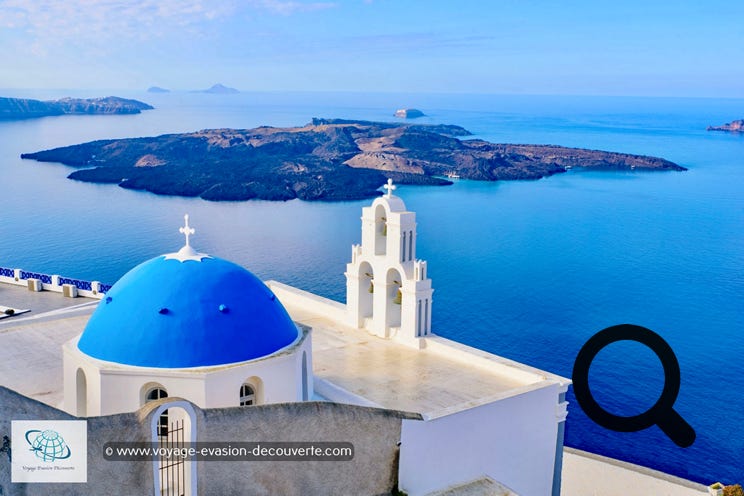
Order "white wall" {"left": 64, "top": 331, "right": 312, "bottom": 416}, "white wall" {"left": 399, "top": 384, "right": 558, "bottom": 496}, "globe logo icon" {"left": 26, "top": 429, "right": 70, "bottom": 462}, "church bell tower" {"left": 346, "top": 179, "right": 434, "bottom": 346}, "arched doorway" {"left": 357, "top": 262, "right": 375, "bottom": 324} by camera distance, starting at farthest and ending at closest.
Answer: "arched doorway" {"left": 357, "top": 262, "right": 375, "bottom": 324}
"church bell tower" {"left": 346, "top": 179, "right": 434, "bottom": 346}
"white wall" {"left": 399, "top": 384, "right": 558, "bottom": 496}
"white wall" {"left": 64, "top": 331, "right": 312, "bottom": 416}
"globe logo icon" {"left": 26, "top": 429, "right": 70, "bottom": 462}

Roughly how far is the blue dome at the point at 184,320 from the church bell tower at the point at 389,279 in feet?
13.7

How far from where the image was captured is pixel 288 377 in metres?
12.3

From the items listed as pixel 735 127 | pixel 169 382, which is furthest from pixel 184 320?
pixel 735 127

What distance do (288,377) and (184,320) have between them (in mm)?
1919

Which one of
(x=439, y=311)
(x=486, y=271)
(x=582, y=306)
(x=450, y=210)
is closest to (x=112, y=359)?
(x=439, y=311)

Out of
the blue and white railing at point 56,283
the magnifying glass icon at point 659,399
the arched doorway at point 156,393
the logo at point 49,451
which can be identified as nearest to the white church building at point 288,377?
the arched doorway at point 156,393

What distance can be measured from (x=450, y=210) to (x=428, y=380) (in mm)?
54139

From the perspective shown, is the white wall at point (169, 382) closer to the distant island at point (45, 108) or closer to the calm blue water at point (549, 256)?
the calm blue water at point (549, 256)

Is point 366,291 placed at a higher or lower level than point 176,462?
higher

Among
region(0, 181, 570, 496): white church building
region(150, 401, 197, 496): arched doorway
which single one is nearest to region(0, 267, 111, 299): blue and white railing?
region(0, 181, 570, 496): white church building

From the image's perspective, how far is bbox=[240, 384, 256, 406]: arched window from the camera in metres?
11.9

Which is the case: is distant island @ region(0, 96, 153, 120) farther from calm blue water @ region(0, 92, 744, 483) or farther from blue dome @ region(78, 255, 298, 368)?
blue dome @ region(78, 255, 298, 368)

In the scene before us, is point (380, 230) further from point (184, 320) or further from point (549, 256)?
point (549, 256)

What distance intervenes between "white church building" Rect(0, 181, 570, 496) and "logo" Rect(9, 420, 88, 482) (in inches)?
37.1
